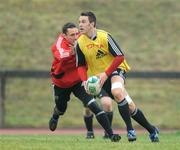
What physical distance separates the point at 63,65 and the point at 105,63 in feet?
5.58

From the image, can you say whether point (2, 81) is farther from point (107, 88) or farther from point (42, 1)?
point (107, 88)

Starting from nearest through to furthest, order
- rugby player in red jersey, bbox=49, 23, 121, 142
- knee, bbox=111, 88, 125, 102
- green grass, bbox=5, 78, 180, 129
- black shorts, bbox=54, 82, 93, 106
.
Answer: knee, bbox=111, 88, 125, 102
rugby player in red jersey, bbox=49, 23, 121, 142
black shorts, bbox=54, 82, 93, 106
green grass, bbox=5, 78, 180, 129

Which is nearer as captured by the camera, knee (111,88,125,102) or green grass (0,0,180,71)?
knee (111,88,125,102)

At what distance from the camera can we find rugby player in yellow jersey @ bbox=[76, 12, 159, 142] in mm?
11328

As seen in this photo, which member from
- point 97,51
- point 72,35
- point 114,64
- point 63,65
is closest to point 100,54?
point 97,51

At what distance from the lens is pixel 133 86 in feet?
80.4

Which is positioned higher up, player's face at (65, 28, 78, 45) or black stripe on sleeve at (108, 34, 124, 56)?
black stripe on sleeve at (108, 34, 124, 56)

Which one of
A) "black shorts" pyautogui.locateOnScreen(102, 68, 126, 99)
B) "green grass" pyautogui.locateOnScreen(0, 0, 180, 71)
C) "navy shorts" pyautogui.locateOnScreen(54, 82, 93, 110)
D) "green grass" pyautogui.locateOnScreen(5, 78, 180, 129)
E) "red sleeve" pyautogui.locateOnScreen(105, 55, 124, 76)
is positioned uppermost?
"red sleeve" pyautogui.locateOnScreen(105, 55, 124, 76)

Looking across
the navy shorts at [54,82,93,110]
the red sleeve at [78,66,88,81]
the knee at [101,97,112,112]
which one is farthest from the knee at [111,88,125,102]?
the knee at [101,97,112,112]

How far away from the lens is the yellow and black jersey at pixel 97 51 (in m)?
11.5

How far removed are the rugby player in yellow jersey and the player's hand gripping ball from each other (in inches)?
3.2

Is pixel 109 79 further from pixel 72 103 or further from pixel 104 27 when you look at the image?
pixel 104 27

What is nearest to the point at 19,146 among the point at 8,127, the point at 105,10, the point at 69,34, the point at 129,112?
the point at 129,112

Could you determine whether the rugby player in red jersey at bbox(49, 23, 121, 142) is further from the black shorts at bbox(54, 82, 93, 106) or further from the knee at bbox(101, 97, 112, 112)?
the knee at bbox(101, 97, 112, 112)
